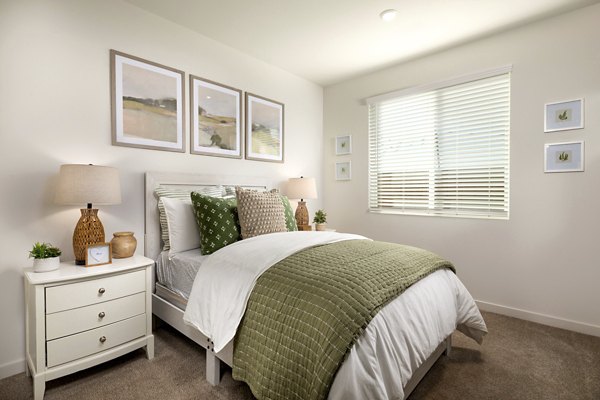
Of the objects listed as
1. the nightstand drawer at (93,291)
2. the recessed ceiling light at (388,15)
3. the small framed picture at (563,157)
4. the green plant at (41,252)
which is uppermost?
the recessed ceiling light at (388,15)

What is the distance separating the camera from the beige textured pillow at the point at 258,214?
223 cm

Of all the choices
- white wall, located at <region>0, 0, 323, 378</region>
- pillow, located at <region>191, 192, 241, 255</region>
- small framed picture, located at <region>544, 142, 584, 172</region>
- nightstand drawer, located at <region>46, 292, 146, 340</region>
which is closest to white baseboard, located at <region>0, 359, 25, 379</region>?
white wall, located at <region>0, 0, 323, 378</region>

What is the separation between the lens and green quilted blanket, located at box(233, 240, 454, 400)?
113cm

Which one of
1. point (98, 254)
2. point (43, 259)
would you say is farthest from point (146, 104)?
point (43, 259)

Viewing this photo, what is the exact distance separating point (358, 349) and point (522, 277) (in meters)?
2.26

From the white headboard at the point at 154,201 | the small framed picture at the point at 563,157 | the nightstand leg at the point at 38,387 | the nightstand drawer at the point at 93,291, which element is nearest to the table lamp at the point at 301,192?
the white headboard at the point at 154,201

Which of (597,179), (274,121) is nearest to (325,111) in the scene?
(274,121)

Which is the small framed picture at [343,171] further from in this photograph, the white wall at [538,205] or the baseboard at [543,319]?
the baseboard at [543,319]

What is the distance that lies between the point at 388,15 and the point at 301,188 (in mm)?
1783

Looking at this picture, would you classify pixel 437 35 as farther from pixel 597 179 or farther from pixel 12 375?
pixel 12 375

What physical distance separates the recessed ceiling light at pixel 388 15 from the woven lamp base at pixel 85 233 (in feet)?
8.34

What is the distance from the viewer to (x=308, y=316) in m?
1.23

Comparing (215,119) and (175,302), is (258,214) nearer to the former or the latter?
(175,302)

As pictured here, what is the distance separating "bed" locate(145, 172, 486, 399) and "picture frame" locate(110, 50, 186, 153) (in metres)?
0.31
